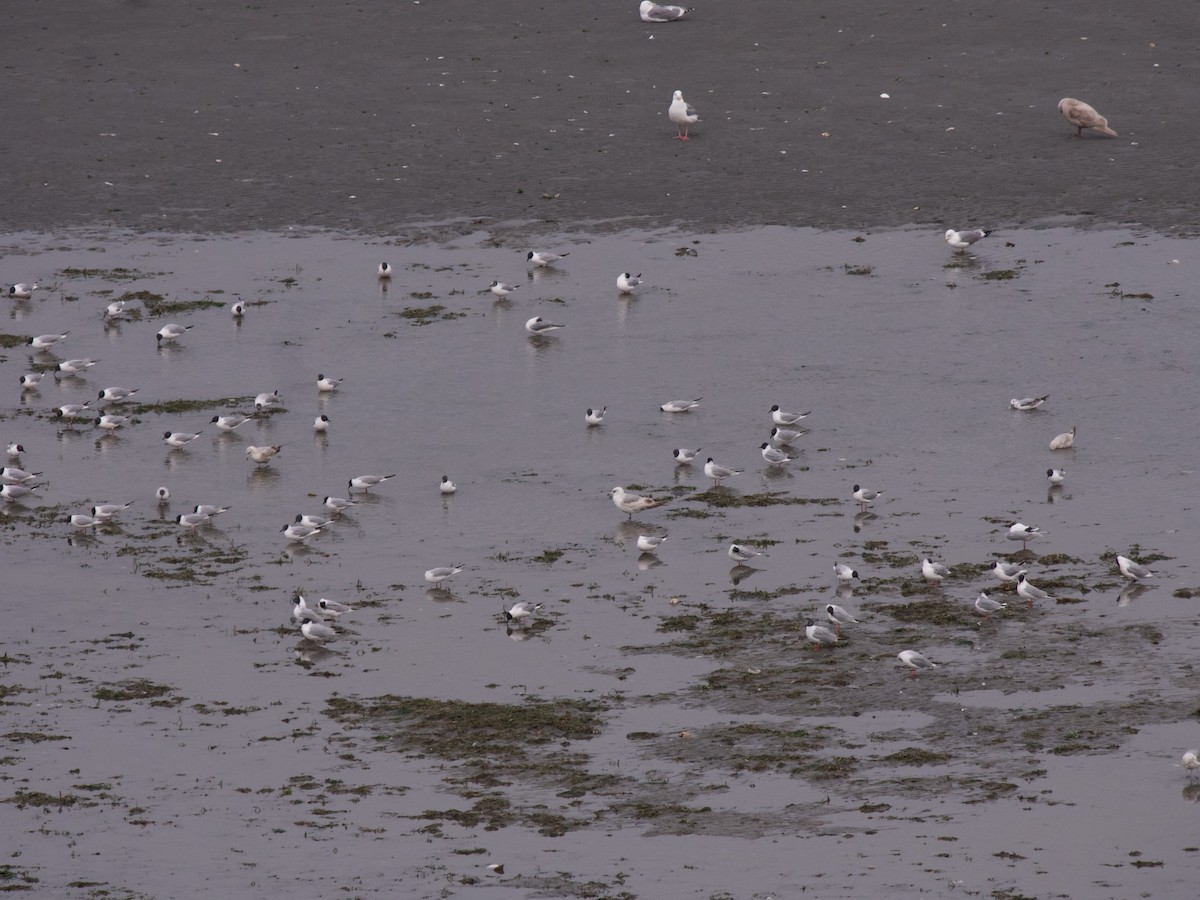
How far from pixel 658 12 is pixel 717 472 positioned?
25.1m

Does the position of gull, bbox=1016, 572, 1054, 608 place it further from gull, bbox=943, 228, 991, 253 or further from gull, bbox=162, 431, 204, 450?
gull, bbox=943, 228, 991, 253

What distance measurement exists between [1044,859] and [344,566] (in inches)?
442

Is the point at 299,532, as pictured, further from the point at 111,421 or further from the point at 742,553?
the point at 111,421

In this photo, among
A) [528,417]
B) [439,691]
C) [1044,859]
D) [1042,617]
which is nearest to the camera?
[1044,859]

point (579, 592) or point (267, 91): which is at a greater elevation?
point (267, 91)

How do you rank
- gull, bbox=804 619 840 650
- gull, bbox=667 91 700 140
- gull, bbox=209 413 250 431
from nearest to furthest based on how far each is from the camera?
gull, bbox=804 619 840 650, gull, bbox=209 413 250 431, gull, bbox=667 91 700 140

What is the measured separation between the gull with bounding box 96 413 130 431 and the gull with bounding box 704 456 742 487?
9.78 m

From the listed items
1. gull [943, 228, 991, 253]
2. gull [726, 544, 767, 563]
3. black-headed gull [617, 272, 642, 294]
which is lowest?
gull [726, 544, 767, 563]

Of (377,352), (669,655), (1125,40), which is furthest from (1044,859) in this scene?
(1125,40)

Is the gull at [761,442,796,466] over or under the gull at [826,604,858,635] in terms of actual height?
over

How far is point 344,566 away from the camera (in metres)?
23.8

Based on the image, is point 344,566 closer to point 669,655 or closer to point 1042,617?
point 669,655

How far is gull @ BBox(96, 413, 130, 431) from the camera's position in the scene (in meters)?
29.3

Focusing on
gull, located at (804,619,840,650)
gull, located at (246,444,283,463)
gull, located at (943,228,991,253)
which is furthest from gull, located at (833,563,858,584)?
gull, located at (943,228,991,253)
